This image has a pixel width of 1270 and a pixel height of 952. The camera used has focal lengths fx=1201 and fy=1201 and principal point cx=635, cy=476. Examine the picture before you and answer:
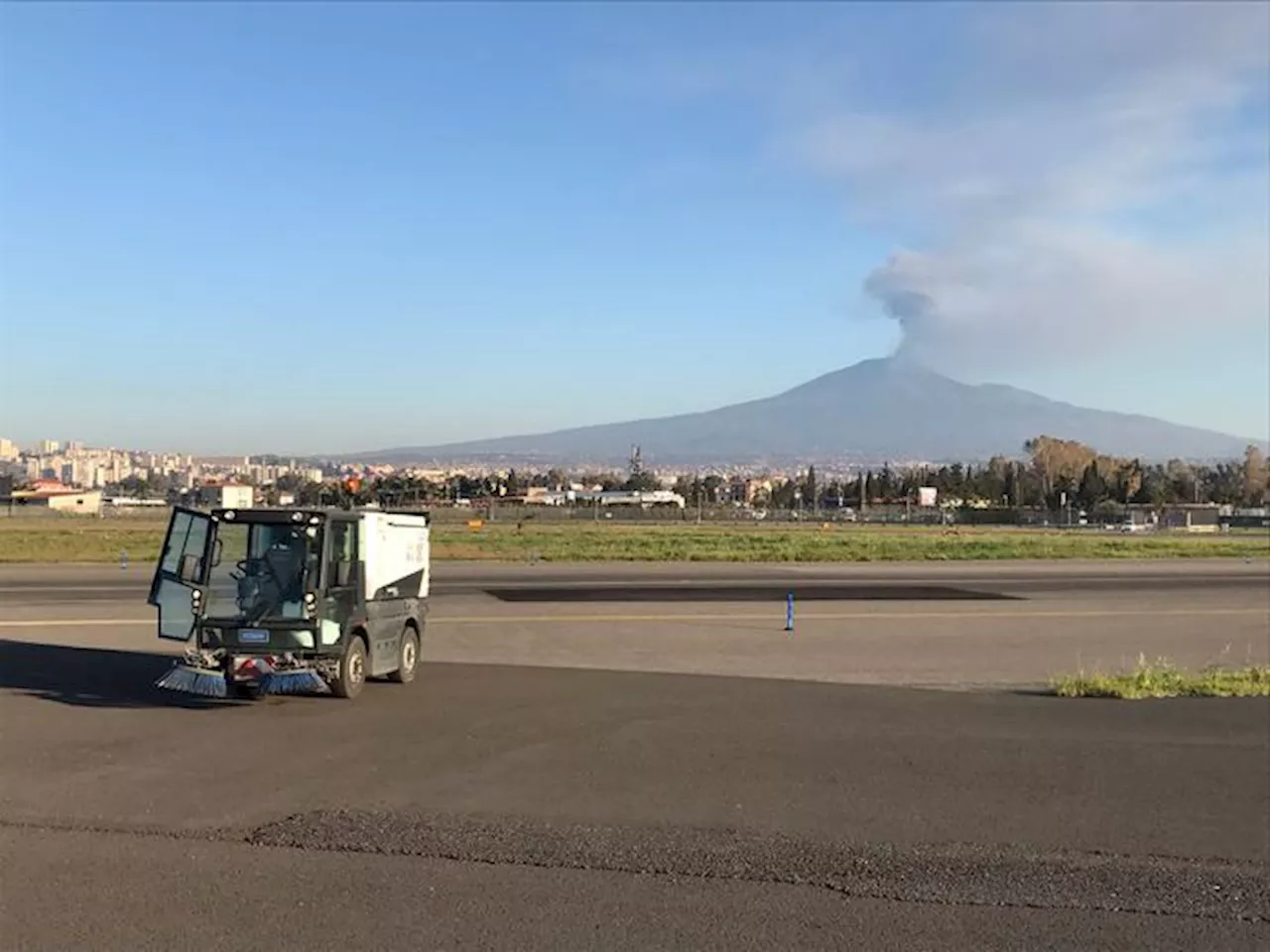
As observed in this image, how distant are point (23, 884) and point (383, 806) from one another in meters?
2.24

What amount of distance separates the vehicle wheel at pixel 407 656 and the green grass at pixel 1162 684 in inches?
290

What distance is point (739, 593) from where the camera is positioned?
28.5 meters

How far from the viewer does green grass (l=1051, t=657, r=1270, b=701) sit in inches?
533

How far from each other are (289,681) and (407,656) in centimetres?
219

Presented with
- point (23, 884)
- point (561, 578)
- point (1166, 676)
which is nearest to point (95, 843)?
point (23, 884)

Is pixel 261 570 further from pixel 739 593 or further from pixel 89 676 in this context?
pixel 739 593

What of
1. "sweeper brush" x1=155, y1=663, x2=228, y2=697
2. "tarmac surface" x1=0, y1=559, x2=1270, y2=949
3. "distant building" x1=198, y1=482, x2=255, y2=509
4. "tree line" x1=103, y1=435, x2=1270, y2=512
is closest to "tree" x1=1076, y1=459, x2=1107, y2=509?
"tree line" x1=103, y1=435, x2=1270, y2=512

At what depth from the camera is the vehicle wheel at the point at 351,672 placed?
11.8 m

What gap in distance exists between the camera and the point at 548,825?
7113 millimetres

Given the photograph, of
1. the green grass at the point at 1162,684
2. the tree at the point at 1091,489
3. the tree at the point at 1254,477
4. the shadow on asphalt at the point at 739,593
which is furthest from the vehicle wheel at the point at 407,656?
the tree at the point at 1254,477

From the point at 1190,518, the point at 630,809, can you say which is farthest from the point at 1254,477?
the point at 630,809

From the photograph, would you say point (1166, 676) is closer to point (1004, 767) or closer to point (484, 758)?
point (1004, 767)

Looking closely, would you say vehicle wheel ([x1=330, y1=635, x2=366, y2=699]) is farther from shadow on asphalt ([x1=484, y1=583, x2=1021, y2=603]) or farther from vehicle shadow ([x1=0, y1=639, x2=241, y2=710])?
shadow on asphalt ([x1=484, y1=583, x2=1021, y2=603])

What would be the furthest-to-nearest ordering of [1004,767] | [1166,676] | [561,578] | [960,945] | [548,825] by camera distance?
[561,578]
[1166,676]
[1004,767]
[548,825]
[960,945]
